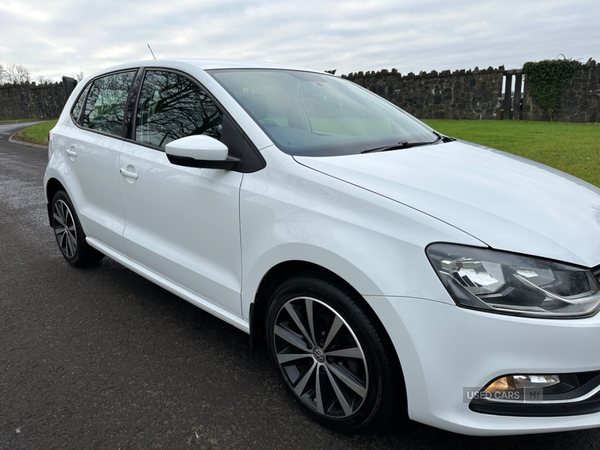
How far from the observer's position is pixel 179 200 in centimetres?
256

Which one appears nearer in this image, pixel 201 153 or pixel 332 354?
pixel 332 354

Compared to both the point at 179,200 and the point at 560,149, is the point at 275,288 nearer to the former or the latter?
the point at 179,200

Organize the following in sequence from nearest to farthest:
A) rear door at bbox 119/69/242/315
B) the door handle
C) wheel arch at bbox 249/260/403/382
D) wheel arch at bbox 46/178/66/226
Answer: wheel arch at bbox 249/260/403/382
rear door at bbox 119/69/242/315
the door handle
wheel arch at bbox 46/178/66/226

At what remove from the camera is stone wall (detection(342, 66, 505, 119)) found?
20.2 m

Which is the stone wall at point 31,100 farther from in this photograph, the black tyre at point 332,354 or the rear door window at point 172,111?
the black tyre at point 332,354

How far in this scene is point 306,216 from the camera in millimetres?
1956

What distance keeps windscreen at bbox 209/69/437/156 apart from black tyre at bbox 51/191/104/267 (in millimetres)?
2037

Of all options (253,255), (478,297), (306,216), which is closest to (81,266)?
(253,255)

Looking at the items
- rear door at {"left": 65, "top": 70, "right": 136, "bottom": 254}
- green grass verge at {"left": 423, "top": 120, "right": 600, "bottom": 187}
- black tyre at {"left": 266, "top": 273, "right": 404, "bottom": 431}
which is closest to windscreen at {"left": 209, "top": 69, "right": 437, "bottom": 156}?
black tyre at {"left": 266, "top": 273, "right": 404, "bottom": 431}

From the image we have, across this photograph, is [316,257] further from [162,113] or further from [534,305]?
[162,113]

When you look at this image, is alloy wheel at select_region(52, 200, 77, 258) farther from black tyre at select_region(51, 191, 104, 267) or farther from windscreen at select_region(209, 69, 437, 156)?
windscreen at select_region(209, 69, 437, 156)

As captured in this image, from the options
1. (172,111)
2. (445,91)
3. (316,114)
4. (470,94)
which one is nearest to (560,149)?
(316,114)

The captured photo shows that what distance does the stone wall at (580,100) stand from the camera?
1841 cm

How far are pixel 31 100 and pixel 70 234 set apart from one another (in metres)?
41.3
